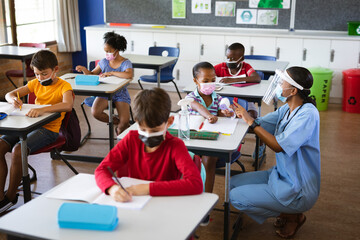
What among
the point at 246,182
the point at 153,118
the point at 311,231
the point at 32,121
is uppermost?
the point at 153,118

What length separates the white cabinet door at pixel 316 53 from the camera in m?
6.00

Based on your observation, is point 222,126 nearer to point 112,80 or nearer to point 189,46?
point 112,80

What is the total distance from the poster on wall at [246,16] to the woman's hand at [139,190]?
17.1ft

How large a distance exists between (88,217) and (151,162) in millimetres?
469

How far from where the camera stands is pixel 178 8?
22.3 feet

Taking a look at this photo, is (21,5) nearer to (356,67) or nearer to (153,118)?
(356,67)

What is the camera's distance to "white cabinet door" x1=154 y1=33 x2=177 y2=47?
259 inches

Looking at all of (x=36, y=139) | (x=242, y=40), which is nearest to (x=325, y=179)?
(x=36, y=139)

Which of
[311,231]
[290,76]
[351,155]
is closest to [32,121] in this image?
[290,76]

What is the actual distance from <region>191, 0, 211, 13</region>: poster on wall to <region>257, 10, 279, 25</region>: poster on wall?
0.76m

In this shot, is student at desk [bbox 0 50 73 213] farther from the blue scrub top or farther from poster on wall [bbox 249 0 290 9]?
poster on wall [bbox 249 0 290 9]

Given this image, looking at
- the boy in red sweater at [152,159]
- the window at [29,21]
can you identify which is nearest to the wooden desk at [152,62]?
the window at [29,21]

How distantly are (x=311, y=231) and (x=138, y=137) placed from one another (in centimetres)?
150

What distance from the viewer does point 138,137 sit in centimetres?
186
